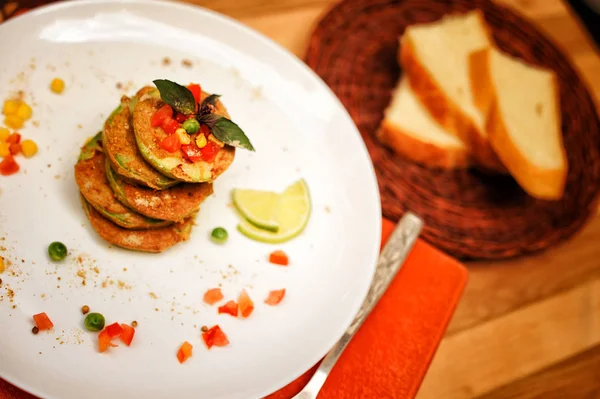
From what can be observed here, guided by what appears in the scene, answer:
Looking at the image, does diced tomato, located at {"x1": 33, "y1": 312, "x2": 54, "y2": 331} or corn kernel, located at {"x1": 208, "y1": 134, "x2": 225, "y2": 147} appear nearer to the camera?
diced tomato, located at {"x1": 33, "y1": 312, "x2": 54, "y2": 331}

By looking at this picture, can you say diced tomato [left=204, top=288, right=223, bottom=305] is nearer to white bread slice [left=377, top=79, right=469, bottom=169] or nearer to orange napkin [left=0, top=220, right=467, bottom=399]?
orange napkin [left=0, top=220, right=467, bottom=399]

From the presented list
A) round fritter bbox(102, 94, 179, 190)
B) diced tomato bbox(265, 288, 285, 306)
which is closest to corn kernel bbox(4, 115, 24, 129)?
round fritter bbox(102, 94, 179, 190)

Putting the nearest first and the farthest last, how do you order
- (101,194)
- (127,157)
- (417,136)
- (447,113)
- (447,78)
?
(127,157)
(101,194)
(417,136)
(447,113)
(447,78)

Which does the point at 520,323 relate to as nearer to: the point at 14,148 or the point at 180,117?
the point at 180,117

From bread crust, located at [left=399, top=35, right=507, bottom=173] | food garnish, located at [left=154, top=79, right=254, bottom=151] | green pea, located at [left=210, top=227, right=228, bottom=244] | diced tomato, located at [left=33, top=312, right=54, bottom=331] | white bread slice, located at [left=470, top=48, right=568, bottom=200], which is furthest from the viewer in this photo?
bread crust, located at [left=399, top=35, right=507, bottom=173]

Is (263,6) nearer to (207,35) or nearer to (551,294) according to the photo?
(207,35)

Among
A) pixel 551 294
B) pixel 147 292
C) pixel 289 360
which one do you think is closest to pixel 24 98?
pixel 147 292

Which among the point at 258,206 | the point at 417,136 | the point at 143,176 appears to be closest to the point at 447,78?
the point at 417,136
